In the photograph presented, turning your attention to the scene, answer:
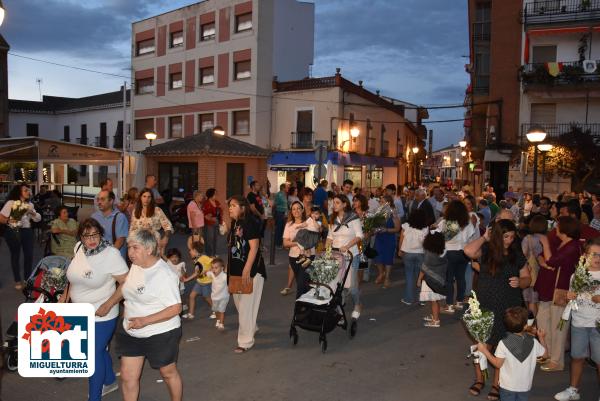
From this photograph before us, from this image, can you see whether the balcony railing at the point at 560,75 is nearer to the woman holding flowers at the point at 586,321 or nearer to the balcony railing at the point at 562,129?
the balcony railing at the point at 562,129

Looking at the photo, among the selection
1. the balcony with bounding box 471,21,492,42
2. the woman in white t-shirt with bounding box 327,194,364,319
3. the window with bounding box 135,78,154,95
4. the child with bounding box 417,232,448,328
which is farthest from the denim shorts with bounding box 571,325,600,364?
the window with bounding box 135,78,154,95

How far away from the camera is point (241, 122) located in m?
30.7

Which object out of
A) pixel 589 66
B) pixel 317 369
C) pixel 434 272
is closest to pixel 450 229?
pixel 434 272

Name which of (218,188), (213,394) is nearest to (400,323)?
(213,394)

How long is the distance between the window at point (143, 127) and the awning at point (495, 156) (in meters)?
22.4

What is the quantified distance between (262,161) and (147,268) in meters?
17.8

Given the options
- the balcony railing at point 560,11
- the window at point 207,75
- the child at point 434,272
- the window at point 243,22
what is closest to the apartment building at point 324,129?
the window at point 243,22

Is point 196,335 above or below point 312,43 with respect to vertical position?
below

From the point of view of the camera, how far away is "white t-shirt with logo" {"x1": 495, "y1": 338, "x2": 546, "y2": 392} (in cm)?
428

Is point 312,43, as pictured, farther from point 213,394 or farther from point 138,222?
point 213,394

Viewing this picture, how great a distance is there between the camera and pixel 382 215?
31.2 ft

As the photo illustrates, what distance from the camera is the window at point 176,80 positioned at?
3400 centimetres

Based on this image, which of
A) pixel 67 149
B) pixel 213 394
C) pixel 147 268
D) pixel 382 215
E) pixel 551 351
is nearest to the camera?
pixel 147 268

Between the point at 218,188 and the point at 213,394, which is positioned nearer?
the point at 213,394
